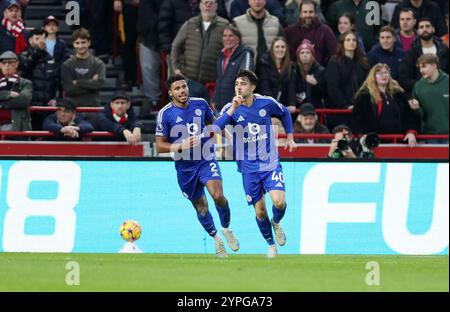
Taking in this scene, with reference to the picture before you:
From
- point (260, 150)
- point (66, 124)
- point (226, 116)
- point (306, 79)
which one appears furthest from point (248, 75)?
point (306, 79)

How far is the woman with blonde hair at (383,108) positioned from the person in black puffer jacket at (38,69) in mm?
4876

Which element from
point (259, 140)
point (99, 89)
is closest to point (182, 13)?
point (99, 89)

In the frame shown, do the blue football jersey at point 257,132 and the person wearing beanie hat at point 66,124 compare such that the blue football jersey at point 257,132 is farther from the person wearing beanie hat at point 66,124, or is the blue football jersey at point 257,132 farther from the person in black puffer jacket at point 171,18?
the person in black puffer jacket at point 171,18

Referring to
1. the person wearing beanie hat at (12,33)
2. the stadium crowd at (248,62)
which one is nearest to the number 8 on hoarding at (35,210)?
the stadium crowd at (248,62)

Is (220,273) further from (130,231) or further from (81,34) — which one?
(81,34)

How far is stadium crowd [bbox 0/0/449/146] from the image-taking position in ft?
65.8

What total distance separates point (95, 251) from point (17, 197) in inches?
54.6

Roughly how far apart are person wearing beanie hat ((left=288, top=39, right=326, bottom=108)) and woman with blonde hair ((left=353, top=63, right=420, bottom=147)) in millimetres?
1066

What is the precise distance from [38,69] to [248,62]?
341 cm

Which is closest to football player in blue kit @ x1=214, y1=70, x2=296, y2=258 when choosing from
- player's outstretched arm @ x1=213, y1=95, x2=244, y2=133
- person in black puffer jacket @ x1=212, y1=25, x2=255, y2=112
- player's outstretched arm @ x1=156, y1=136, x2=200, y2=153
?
player's outstretched arm @ x1=213, y1=95, x2=244, y2=133

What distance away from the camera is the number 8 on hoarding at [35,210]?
61.4 feet

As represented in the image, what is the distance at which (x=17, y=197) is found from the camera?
1880 centimetres

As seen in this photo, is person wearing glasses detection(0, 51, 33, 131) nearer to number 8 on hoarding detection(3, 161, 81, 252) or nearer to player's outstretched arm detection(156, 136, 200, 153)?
number 8 on hoarding detection(3, 161, 81, 252)

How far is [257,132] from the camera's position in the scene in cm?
1644
